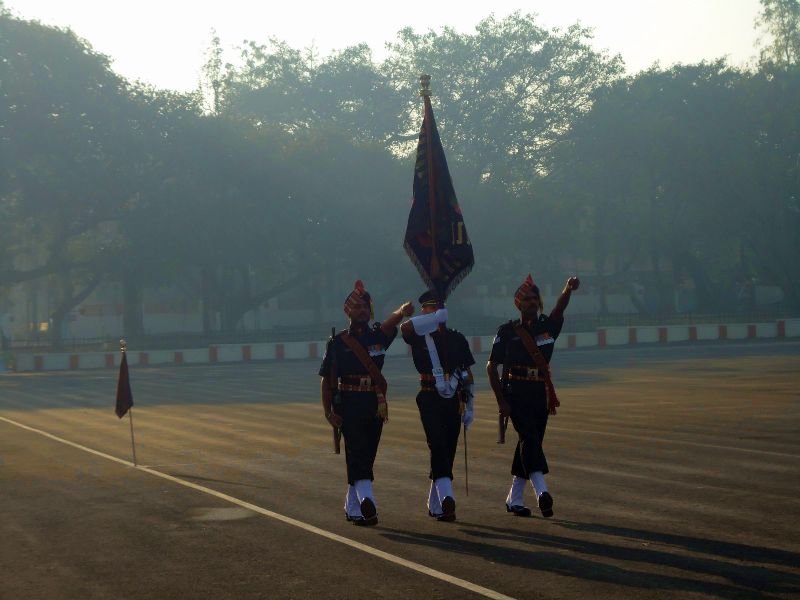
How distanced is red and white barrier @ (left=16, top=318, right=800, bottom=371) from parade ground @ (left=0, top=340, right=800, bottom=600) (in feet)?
89.6

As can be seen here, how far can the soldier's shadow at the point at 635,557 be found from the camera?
771cm

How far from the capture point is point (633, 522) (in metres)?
10.1

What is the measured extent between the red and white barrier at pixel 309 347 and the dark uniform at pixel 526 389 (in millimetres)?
39427

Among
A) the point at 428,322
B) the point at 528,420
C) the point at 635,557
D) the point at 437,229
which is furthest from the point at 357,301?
the point at 635,557

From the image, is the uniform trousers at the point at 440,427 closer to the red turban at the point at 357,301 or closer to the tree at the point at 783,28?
the red turban at the point at 357,301

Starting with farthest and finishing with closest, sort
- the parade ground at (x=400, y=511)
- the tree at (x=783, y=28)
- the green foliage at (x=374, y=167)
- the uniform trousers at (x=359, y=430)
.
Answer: the tree at (x=783, y=28) → the green foliage at (x=374, y=167) → the uniform trousers at (x=359, y=430) → the parade ground at (x=400, y=511)

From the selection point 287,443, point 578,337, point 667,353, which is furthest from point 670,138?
point 287,443

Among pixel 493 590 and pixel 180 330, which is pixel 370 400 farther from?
pixel 180 330

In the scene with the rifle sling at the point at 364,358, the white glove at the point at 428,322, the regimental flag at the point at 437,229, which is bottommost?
the rifle sling at the point at 364,358

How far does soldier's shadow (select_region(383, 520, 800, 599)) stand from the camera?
771cm

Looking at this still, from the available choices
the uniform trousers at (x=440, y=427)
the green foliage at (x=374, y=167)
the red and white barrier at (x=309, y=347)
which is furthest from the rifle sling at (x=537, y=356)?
the green foliage at (x=374, y=167)

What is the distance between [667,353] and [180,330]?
45458 millimetres

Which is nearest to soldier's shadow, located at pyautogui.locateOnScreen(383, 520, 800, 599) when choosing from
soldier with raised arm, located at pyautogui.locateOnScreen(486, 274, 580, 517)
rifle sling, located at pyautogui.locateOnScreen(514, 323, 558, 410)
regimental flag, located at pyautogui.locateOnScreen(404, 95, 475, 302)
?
soldier with raised arm, located at pyautogui.locateOnScreen(486, 274, 580, 517)

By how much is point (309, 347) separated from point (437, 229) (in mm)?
41187
